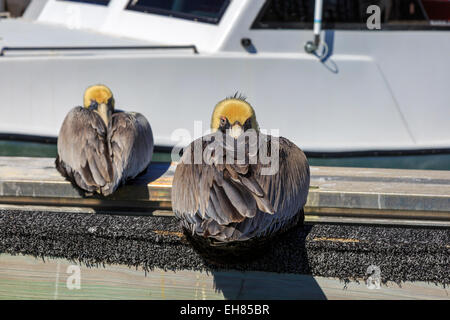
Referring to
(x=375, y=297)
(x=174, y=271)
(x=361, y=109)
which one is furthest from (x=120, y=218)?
(x=361, y=109)

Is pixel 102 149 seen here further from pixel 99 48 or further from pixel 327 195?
pixel 99 48

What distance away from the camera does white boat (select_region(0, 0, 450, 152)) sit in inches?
158

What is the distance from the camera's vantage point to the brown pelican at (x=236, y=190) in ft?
5.26

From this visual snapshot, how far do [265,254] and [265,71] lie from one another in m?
2.45

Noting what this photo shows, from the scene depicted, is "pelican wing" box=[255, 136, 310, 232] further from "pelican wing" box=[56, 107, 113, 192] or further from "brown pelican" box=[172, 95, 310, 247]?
"pelican wing" box=[56, 107, 113, 192]

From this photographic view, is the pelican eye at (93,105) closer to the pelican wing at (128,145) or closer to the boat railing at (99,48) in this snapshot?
the pelican wing at (128,145)

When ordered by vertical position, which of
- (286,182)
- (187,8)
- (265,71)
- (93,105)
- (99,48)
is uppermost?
(286,182)

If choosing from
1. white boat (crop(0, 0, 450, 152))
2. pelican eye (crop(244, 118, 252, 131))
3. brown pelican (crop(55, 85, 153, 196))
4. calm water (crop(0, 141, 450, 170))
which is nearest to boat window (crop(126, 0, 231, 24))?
white boat (crop(0, 0, 450, 152))

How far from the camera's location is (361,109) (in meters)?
4.26

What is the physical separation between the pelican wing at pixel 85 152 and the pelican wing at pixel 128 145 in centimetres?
3

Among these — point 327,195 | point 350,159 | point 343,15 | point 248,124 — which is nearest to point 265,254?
point 327,195

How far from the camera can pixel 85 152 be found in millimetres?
2367
